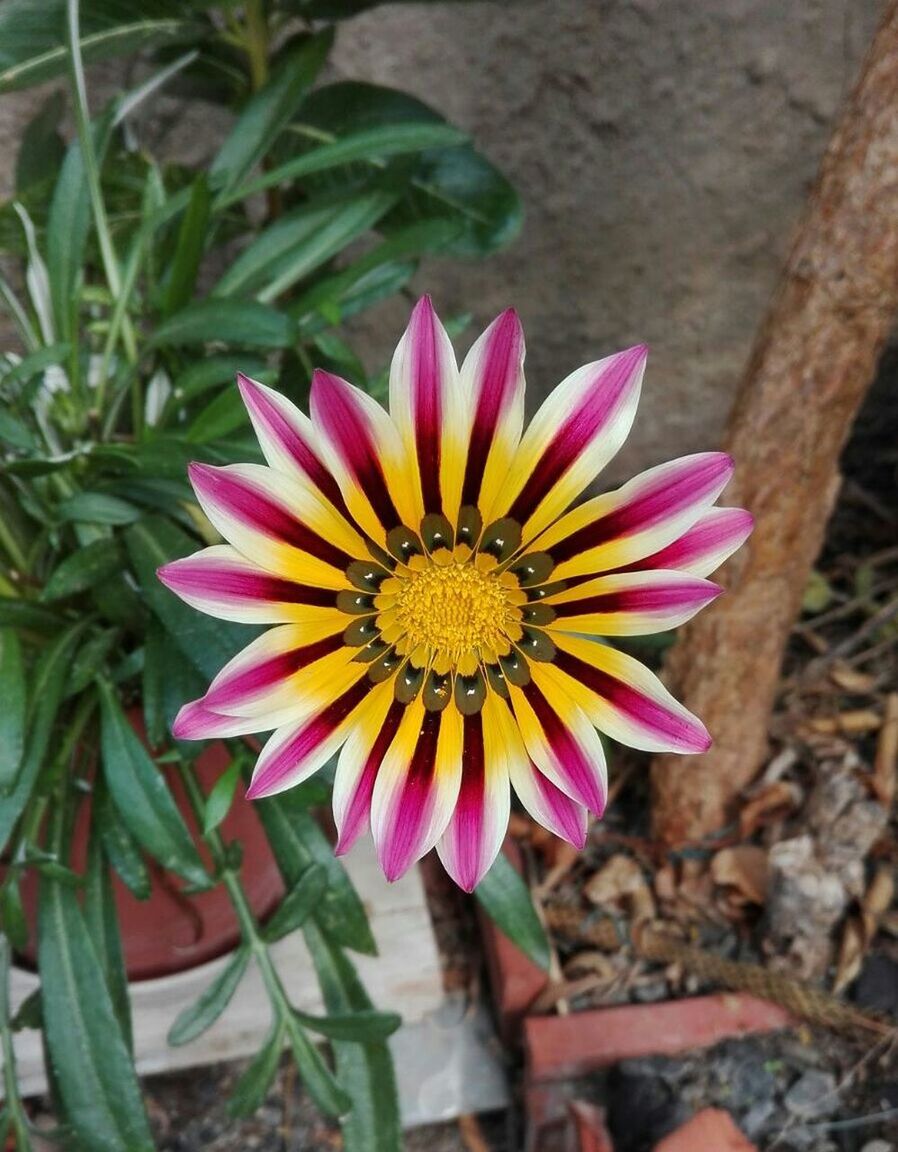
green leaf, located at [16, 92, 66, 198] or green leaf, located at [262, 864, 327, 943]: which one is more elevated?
green leaf, located at [16, 92, 66, 198]

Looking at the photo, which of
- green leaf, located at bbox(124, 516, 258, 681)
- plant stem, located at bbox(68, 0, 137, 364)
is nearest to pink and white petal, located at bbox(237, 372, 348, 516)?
green leaf, located at bbox(124, 516, 258, 681)

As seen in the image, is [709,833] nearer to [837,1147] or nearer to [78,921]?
[837,1147]

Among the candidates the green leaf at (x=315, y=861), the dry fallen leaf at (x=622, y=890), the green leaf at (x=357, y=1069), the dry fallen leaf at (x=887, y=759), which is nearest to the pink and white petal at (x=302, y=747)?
the green leaf at (x=315, y=861)

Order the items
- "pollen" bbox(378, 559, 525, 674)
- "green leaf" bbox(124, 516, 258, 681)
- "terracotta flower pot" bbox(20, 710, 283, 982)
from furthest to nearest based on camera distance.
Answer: "terracotta flower pot" bbox(20, 710, 283, 982) → "green leaf" bbox(124, 516, 258, 681) → "pollen" bbox(378, 559, 525, 674)

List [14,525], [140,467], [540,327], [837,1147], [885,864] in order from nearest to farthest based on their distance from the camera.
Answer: [140,467], [14,525], [837,1147], [885,864], [540,327]

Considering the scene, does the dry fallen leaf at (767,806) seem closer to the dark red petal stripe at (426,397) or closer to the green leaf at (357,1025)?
the green leaf at (357,1025)

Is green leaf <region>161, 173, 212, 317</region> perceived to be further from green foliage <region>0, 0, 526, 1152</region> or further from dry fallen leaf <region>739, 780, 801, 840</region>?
dry fallen leaf <region>739, 780, 801, 840</region>

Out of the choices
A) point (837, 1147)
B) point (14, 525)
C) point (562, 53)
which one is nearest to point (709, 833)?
point (837, 1147)
